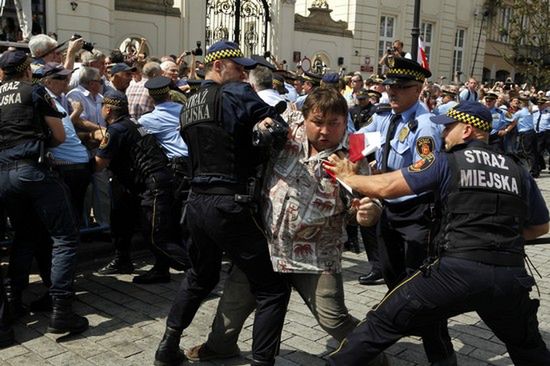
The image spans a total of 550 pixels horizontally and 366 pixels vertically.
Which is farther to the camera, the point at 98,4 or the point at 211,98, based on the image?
the point at 98,4

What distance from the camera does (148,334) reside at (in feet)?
14.0

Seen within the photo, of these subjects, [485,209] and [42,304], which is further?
[42,304]

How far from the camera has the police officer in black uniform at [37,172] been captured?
Result: 4047 mm

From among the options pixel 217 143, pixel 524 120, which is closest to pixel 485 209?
pixel 217 143

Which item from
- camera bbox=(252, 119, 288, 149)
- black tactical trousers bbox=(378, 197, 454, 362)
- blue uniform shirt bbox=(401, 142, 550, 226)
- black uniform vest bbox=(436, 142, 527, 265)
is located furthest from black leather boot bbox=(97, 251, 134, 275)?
black uniform vest bbox=(436, 142, 527, 265)

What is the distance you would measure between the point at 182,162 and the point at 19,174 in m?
1.61

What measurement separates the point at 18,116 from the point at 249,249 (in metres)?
1.99

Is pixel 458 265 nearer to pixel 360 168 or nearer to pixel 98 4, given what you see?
pixel 360 168

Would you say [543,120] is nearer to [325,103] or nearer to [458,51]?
[325,103]

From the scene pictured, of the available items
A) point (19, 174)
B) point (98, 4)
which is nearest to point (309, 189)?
point (19, 174)

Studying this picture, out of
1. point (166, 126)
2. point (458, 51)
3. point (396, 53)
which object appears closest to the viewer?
point (166, 126)

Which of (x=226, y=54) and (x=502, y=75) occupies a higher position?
(x=502, y=75)

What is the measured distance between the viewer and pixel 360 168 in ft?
10.8

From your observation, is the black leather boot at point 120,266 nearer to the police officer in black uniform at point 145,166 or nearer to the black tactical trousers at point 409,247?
the police officer in black uniform at point 145,166
